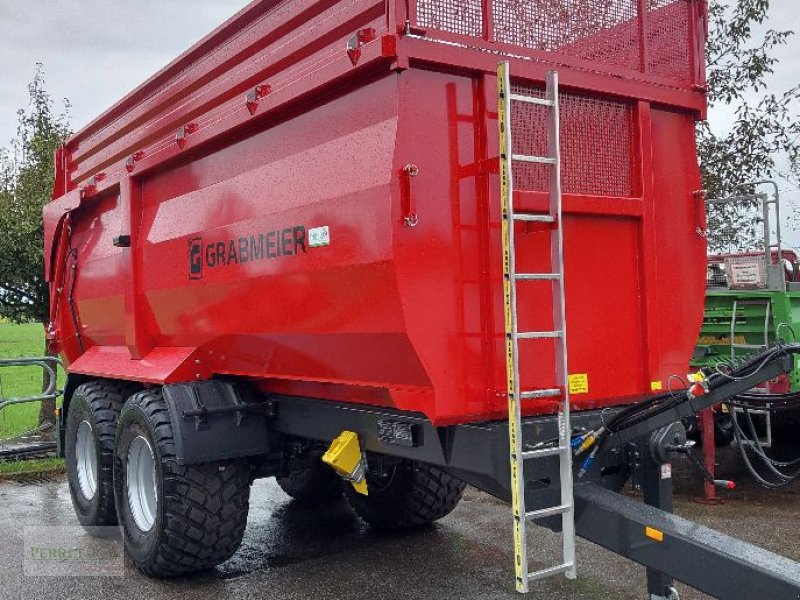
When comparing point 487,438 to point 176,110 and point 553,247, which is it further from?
point 176,110

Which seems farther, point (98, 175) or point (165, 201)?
point (98, 175)

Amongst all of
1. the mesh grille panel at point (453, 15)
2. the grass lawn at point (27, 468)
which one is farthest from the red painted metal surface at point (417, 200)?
the grass lawn at point (27, 468)

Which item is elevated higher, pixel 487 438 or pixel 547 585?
pixel 487 438

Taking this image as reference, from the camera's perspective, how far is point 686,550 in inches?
112

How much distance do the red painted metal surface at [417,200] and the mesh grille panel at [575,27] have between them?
1 cm

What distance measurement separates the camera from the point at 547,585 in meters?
4.47

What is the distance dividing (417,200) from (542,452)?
108 centimetres

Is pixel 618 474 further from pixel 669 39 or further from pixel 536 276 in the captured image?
pixel 669 39

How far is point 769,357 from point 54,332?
5893 mm

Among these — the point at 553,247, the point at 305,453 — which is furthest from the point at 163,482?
the point at 553,247

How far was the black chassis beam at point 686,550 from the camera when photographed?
260 centimetres

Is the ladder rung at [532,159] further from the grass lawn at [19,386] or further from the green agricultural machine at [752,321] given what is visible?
the grass lawn at [19,386]

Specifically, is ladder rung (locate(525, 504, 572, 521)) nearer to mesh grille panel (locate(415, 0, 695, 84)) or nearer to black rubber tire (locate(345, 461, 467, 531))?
mesh grille panel (locate(415, 0, 695, 84))

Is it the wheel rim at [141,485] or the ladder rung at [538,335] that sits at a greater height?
the ladder rung at [538,335]
